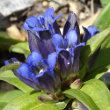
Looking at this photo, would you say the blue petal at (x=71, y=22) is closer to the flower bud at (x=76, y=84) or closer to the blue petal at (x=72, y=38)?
the blue petal at (x=72, y=38)

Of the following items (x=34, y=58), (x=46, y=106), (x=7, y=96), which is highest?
(x=34, y=58)

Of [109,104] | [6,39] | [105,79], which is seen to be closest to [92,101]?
[109,104]

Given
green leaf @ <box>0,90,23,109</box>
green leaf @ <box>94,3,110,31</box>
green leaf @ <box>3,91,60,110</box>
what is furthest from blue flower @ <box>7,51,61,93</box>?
green leaf @ <box>94,3,110,31</box>

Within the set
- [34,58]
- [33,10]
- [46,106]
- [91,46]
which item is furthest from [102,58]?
[33,10]

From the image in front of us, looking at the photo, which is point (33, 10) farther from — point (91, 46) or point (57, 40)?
point (57, 40)

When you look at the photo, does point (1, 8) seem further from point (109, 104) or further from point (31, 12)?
point (109, 104)

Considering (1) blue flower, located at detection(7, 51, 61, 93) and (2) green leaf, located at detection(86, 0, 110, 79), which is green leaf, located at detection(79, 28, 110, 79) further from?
(1) blue flower, located at detection(7, 51, 61, 93)

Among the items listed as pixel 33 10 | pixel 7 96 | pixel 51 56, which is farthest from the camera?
pixel 33 10
